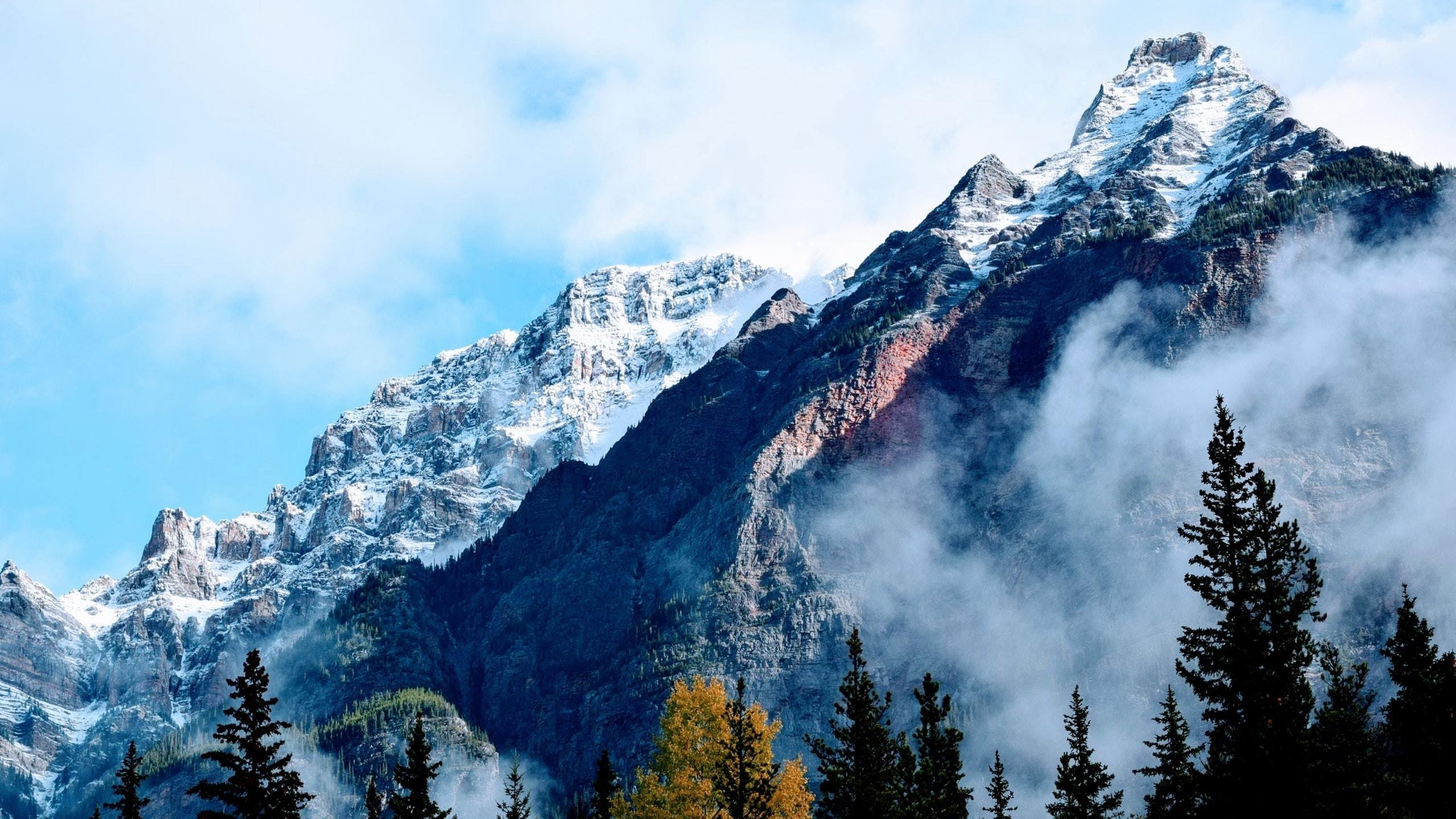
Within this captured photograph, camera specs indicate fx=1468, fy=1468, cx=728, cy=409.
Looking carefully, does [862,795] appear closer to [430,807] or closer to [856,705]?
[856,705]

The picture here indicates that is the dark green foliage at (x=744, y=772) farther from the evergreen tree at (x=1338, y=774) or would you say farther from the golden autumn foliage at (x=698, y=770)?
the evergreen tree at (x=1338, y=774)

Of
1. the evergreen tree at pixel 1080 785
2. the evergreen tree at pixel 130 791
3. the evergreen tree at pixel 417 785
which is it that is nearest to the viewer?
the evergreen tree at pixel 130 791

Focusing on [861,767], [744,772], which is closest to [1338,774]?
[744,772]

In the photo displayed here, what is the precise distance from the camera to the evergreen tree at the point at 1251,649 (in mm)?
45625

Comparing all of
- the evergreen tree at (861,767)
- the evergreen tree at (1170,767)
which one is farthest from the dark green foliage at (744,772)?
the evergreen tree at (1170,767)

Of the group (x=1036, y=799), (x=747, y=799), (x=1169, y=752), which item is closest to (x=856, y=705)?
(x=747, y=799)

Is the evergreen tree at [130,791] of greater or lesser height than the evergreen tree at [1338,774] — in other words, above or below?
above

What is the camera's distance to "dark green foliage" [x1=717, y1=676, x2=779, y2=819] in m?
55.4

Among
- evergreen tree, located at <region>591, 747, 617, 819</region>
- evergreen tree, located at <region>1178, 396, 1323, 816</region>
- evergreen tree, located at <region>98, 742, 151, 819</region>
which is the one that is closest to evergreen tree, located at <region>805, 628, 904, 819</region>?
evergreen tree, located at <region>1178, 396, 1323, 816</region>

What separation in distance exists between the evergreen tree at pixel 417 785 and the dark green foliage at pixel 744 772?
17.2 metres

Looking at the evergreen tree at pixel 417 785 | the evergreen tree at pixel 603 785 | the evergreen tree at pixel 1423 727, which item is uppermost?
the evergreen tree at pixel 603 785

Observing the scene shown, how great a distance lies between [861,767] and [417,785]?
2119cm

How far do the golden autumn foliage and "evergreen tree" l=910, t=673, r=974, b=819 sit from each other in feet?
25.1

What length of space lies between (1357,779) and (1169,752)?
27715 mm
